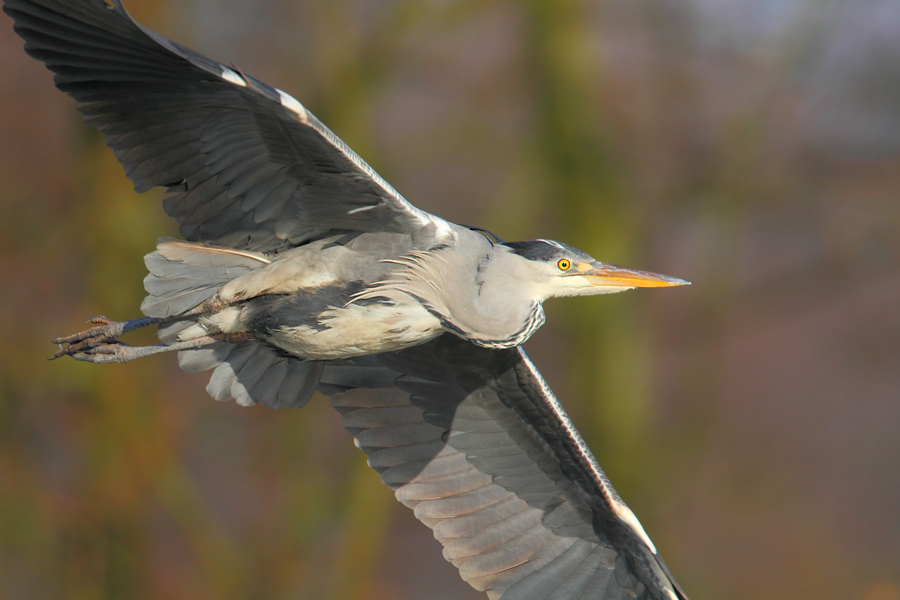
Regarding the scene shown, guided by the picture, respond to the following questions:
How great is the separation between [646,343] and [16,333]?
20.3 ft

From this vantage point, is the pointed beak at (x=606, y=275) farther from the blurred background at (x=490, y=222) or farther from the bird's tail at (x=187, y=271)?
the blurred background at (x=490, y=222)

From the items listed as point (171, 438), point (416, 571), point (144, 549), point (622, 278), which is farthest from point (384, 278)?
point (416, 571)

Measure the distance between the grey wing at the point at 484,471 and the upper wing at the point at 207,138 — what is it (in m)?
1.05

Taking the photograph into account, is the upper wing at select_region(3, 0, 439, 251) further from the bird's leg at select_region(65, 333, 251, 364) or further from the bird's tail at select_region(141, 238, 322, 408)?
the bird's leg at select_region(65, 333, 251, 364)

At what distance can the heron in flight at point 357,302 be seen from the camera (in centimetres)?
315

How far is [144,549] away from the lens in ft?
28.2

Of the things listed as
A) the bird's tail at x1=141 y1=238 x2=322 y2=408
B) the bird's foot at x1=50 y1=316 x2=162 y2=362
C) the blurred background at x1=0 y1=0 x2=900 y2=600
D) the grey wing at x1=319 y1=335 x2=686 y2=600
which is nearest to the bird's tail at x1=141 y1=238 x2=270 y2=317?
the bird's tail at x1=141 y1=238 x2=322 y2=408

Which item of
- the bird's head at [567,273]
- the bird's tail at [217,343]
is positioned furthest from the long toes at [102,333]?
the bird's head at [567,273]

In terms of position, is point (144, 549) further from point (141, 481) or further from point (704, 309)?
point (704, 309)

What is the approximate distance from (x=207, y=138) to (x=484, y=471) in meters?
2.18

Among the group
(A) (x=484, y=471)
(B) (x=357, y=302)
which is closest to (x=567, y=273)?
(B) (x=357, y=302)

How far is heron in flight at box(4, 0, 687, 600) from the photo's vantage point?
10.3ft

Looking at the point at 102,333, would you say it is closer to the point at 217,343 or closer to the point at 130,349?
the point at 130,349

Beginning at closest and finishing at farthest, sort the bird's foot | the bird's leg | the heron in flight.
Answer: the heron in flight < the bird's leg < the bird's foot
